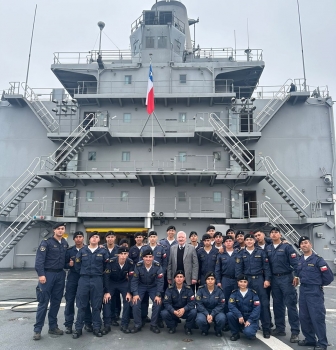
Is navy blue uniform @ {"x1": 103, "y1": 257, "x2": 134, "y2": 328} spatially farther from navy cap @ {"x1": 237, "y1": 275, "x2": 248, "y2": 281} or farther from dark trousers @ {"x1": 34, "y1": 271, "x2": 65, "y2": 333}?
navy cap @ {"x1": 237, "y1": 275, "x2": 248, "y2": 281}

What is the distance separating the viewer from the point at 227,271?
7.08 meters

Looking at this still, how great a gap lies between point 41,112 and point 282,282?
17984 millimetres

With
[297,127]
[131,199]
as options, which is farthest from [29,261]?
[297,127]

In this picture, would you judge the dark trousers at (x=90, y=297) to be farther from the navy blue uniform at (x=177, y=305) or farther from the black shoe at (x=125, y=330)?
the navy blue uniform at (x=177, y=305)

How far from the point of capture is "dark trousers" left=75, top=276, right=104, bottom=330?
634 centimetres

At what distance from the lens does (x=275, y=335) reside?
254 inches

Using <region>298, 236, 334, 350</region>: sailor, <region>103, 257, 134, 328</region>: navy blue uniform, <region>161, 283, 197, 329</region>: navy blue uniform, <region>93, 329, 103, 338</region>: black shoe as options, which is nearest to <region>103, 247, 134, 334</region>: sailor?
<region>103, 257, 134, 328</region>: navy blue uniform

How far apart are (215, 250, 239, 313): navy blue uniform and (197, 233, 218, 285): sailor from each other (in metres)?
0.27

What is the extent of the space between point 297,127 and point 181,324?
51.0ft

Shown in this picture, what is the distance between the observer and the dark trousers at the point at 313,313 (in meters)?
5.59

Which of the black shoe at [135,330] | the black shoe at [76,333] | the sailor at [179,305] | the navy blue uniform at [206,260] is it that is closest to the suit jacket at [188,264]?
the navy blue uniform at [206,260]

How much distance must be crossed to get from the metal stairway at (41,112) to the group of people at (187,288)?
1426 cm

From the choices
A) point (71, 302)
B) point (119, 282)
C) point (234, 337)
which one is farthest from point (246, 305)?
point (71, 302)

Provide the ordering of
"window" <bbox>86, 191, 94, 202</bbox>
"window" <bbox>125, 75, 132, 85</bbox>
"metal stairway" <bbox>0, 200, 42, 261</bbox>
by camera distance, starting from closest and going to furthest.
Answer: "metal stairway" <bbox>0, 200, 42, 261</bbox> → "window" <bbox>86, 191, 94, 202</bbox> → "window" <bbox>125, 75, 132, 85</bbox>
